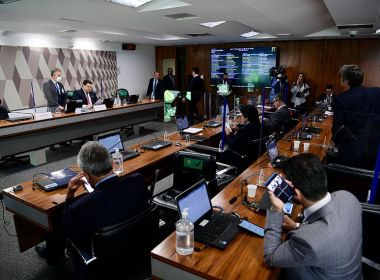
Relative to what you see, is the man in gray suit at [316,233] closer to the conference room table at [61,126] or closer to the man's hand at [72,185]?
the man's hand at [72,185]

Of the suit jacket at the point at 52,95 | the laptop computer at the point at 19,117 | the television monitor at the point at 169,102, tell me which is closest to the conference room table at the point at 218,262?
the laptop computer at the point at 19,117

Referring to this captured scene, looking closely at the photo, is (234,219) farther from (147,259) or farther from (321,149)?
(321,149)

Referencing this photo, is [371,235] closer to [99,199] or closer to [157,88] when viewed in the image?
[99,199]

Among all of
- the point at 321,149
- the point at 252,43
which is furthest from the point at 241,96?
the point at 321,149

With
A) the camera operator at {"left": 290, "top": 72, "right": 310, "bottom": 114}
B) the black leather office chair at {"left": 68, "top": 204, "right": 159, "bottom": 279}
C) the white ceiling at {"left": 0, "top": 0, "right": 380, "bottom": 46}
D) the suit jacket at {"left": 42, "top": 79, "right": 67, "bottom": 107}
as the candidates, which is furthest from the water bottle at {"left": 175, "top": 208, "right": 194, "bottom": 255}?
the camera operator at {"left": 290, "top": 72, "right": 310, "bottom": 114}

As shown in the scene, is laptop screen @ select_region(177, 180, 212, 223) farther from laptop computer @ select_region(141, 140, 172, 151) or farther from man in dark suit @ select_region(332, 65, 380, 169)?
A: man in dark suit @ select_region(332, 65, 380, 169)

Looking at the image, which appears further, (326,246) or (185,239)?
(185,239)

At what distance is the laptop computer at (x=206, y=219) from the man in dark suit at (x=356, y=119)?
1.68 metres

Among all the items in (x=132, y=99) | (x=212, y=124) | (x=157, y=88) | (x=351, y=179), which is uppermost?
(x=157, y=88)

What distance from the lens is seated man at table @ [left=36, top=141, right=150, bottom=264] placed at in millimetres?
1615

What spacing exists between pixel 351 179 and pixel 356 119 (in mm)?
574

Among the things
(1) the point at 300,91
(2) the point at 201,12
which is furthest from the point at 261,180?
(1) the point at 300,91

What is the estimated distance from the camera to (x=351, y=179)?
9.03ft

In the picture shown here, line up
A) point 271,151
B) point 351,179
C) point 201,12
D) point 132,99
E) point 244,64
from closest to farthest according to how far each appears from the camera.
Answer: point 351,179, point 271,151, point 201,12, point 132,99, point 244,64
